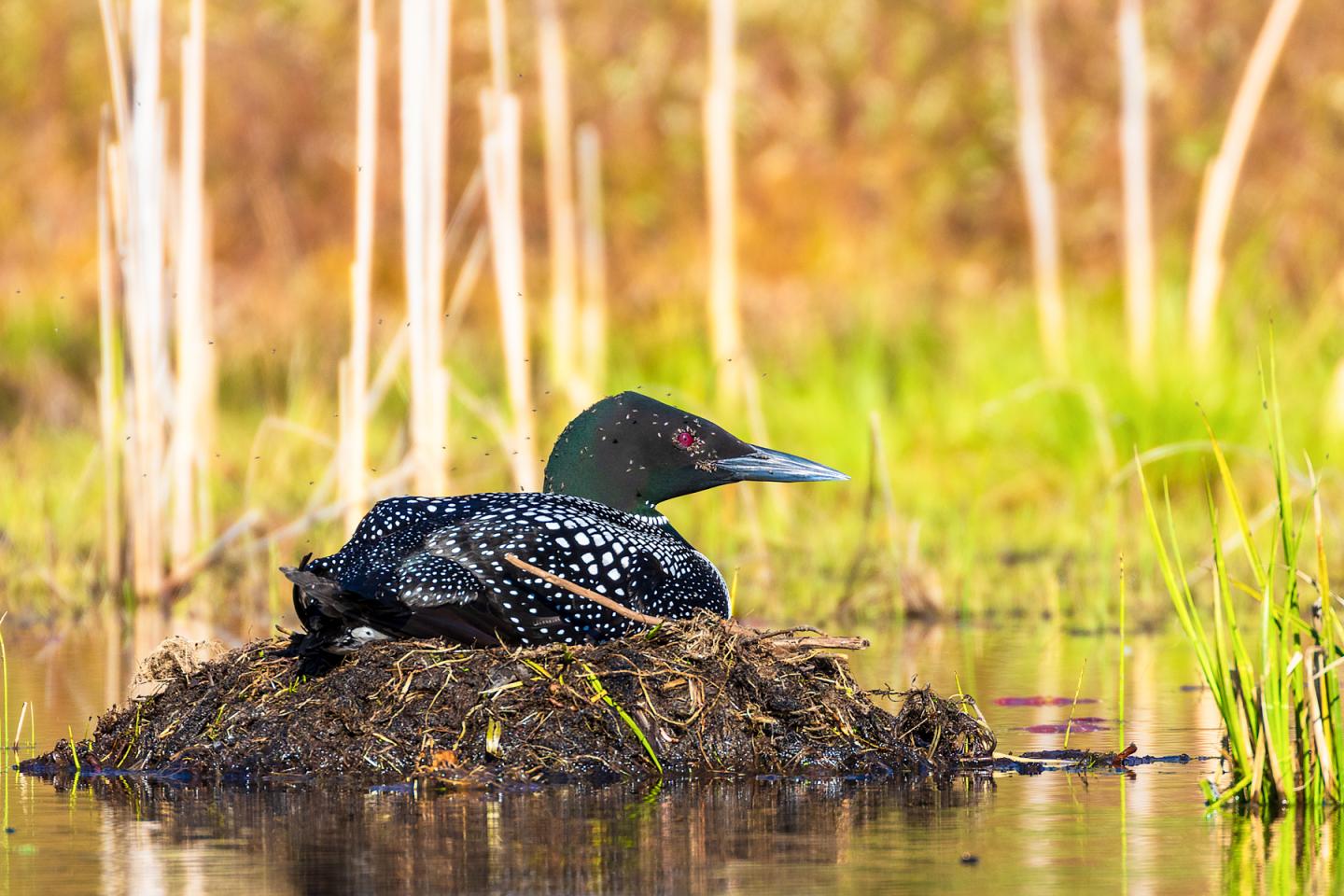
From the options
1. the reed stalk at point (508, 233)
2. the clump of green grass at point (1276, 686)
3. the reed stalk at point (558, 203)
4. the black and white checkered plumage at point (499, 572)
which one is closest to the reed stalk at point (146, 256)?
the reed stalk at point (508, 233)

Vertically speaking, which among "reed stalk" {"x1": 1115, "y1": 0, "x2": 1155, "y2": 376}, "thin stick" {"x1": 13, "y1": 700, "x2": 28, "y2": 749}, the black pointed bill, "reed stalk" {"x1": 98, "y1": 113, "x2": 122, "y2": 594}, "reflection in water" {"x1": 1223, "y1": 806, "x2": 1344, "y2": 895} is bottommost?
"reflection in water" {"x1": 1223, "y1": 806, "x2": 1344, "y2": 895}

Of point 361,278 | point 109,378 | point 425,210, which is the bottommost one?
point 109,378

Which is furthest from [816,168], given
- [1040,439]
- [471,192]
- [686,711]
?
[686,711]

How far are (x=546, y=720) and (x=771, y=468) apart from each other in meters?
1.38

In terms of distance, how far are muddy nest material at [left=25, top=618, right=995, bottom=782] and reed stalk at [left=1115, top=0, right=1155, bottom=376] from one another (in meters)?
5.62

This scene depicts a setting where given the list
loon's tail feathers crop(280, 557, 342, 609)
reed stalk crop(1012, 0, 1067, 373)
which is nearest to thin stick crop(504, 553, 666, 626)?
loon's tail feathers crop(280, 557, 342, 609)

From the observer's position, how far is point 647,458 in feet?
19.8

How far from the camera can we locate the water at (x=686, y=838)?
149 inches

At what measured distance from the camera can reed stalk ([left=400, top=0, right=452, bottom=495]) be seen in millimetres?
7336

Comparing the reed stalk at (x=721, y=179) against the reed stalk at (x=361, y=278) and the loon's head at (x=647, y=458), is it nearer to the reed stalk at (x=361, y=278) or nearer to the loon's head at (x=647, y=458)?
the reed stalk at (x=361, y=278)

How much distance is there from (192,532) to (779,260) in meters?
10.8

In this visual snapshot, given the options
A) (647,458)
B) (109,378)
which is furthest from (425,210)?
(647,458)

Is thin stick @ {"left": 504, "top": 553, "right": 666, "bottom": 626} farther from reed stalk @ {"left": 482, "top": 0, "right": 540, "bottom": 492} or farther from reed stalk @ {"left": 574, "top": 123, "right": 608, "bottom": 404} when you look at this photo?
reed stalk @ {"left": 574, "top": 123, "right": 608, "bottom": 404}

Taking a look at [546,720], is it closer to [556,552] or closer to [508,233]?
[556,552]
